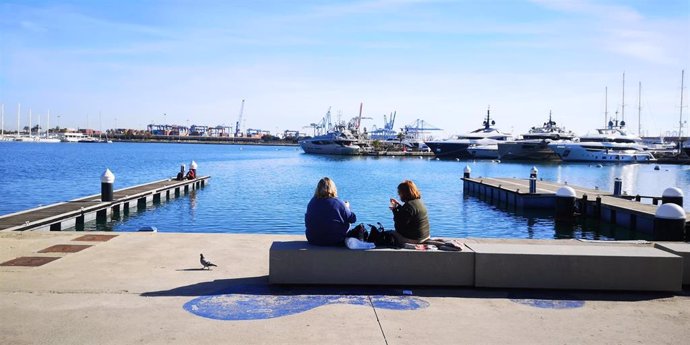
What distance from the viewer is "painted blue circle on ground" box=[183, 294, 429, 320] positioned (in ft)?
23.3

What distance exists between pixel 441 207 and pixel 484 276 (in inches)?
1057

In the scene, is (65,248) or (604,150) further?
(604,150)

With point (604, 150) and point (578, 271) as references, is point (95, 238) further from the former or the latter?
point (604, 150)

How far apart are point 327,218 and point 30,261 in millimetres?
4913

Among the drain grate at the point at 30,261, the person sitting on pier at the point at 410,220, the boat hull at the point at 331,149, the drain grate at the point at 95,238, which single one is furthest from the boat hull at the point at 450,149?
the drain grate at the point at 30,261

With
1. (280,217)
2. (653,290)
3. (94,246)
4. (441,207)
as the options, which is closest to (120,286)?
(94,246)

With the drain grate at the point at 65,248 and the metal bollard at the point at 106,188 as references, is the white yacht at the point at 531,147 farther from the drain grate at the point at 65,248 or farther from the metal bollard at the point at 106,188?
the drain grate at the point at 65,248

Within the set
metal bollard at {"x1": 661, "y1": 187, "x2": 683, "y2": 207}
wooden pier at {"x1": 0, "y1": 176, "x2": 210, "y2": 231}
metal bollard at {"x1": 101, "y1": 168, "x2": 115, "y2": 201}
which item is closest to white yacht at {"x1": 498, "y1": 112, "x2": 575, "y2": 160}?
wooden pier at {"x1": 0, "y1": 176, "x2": 210, "y2": 231}

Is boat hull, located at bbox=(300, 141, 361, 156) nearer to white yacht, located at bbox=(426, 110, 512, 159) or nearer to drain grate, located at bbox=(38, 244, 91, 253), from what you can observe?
white yacht, located at bbox=(426, 110, 512, 159)

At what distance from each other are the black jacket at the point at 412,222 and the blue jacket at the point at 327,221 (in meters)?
0.72

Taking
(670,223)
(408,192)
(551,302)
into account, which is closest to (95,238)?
(408,192)

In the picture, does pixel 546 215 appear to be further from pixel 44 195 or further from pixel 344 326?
Result: pixel 44 195

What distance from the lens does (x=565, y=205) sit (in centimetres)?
2544

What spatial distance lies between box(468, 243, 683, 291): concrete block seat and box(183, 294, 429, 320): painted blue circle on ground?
1289 millimetres
